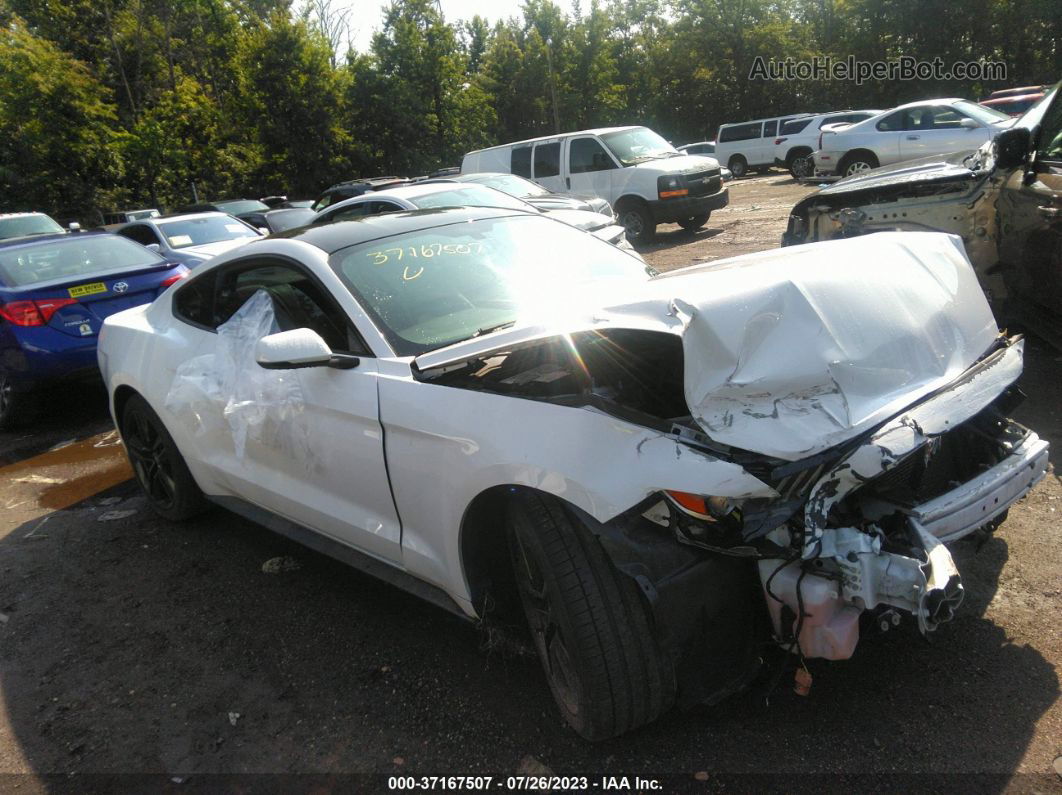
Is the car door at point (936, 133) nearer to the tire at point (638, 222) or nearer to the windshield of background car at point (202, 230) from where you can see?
the tire at point (638, 222)

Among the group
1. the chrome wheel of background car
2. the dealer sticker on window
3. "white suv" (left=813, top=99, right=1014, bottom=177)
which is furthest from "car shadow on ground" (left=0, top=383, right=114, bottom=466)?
the chrome wheel of background car

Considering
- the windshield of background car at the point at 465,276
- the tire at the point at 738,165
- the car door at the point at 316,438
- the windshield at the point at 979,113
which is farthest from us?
the tire at the point at 738,165

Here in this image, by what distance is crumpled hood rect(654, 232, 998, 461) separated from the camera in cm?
219

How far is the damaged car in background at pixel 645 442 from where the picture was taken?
216 cm

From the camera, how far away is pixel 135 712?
3.06 meters

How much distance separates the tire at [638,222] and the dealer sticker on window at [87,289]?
29.0 ft

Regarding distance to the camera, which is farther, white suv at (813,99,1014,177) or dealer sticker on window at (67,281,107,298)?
white suv at (813,99,1014,177)

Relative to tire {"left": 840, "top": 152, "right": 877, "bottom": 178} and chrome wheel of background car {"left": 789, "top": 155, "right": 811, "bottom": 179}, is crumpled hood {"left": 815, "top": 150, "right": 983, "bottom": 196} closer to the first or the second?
tire {"left": 840, "top": 152, "right": 877, "bottom": 178}

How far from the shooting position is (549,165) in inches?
583

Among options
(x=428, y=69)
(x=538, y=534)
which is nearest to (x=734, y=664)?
(x=538, y=534)

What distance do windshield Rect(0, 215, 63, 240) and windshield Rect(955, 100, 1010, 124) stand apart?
19.3 metres

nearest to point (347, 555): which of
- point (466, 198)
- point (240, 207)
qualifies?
point (466, 198)

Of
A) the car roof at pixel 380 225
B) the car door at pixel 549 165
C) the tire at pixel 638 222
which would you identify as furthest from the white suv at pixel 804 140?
the car roof at pixel 380 225

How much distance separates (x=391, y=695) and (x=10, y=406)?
5985mm
